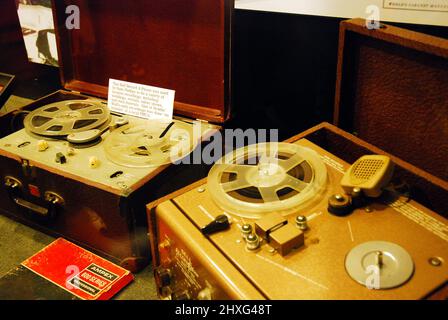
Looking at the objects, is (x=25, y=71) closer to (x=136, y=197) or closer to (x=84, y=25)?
Result: (x=84, y=25)

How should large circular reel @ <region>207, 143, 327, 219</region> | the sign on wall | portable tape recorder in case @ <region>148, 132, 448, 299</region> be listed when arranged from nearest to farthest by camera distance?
portable tape recorder in case @ <region>148, 132, 448, 299</region> < large circular reel @ <region>207, 143, 327, 219</region> < the sign on wall

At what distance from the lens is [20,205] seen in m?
1.45

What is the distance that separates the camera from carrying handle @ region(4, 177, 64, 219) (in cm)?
136

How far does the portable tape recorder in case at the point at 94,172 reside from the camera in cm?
126

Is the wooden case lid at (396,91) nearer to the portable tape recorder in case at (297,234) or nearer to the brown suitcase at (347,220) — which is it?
the brown suitcase at (347,220)

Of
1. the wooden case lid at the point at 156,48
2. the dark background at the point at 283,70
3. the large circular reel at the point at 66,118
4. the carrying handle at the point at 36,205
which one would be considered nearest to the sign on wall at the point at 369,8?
the dark background at the point at 283,70

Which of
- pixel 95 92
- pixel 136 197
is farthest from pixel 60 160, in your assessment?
pixel 95 92

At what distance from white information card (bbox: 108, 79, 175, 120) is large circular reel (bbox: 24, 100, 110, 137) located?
0.05 meters

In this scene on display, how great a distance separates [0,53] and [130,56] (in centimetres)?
81

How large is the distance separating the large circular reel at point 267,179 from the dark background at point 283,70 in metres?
0.30

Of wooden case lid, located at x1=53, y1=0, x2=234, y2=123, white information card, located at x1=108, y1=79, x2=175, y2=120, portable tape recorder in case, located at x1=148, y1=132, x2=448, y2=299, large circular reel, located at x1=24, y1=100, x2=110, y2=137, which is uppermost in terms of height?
wooden case lid, located at x1=53, y1=0, x2=234, y2=123

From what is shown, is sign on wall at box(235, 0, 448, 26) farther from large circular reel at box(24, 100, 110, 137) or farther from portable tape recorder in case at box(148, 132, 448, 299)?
large circular reel at box(24, 100, 110, 137)

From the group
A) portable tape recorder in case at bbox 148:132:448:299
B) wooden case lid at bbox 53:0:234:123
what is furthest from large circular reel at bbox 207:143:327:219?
wooden case lid at bbox 53:0:234:123
